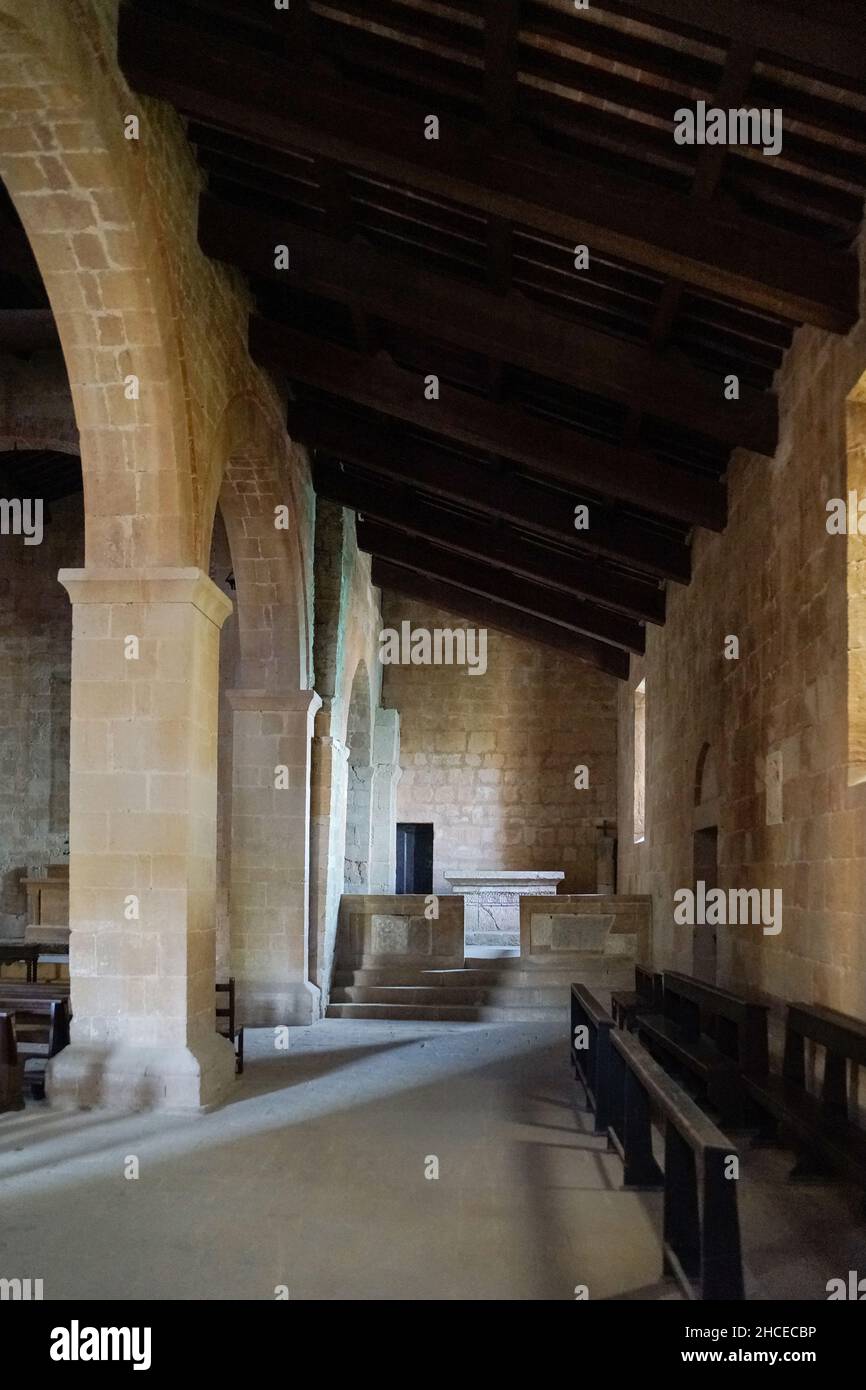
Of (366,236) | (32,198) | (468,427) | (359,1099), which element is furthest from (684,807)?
(32,198)

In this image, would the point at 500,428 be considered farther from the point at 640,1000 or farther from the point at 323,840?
the point at 323,840

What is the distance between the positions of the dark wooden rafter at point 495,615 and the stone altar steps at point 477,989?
165 inches

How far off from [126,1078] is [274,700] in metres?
4.42

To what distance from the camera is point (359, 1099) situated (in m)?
6.66

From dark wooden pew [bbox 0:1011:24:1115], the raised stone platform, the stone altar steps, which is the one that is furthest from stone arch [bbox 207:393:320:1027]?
dark wooden pew [bbox 0:1011:24:1115]

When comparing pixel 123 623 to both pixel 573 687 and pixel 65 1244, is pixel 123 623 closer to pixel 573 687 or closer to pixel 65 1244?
pixel 65 1244

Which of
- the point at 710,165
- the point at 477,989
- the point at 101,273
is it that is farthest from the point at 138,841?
the point at 477,989

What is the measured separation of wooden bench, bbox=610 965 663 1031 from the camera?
26.0ft

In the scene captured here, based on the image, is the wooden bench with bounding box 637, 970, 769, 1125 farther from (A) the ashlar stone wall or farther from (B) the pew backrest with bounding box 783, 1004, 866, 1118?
(A) the ashlar stone wall

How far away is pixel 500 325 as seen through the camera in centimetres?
695

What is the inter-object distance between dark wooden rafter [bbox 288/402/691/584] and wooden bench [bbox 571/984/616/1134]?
3.93 meters

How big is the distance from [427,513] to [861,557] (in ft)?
20.7

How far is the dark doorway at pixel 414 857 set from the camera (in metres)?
17.6

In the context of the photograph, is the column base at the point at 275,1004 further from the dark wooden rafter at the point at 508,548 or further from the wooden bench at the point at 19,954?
the dark wooden rafter at the point at 508,548
